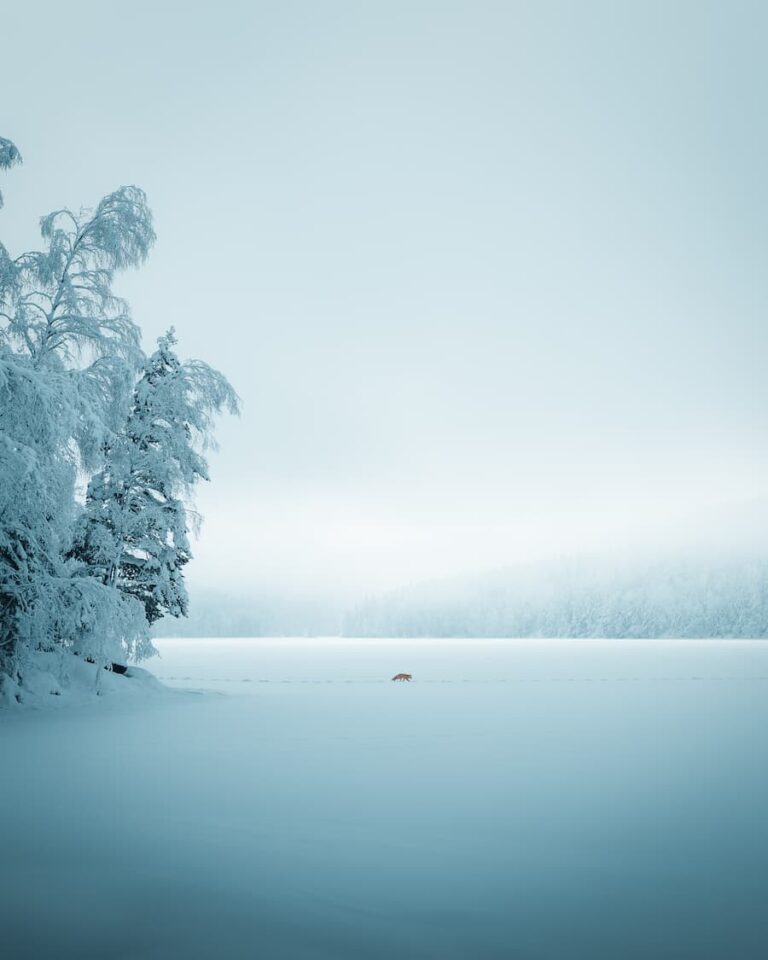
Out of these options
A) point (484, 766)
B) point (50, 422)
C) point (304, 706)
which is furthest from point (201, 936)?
point (304, 706)

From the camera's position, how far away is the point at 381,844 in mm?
6211

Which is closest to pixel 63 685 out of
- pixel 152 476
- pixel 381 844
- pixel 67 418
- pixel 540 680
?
pixel 152 476

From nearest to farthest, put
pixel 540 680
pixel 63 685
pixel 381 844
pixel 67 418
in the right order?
1. pixel 381 844
2. pixel 67 418
3. pixel 63 685
4. pixel 540 680

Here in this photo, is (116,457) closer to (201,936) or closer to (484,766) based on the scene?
(484,766)

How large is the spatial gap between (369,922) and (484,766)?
20.0 feet

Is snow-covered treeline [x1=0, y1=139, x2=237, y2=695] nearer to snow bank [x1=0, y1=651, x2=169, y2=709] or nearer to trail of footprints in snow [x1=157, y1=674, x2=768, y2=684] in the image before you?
snow bank [x1=0, y1=651, x2=169, y2=709]

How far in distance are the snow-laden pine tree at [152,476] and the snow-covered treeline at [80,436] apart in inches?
1.8

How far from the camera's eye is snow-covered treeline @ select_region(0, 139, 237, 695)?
11.1 metres

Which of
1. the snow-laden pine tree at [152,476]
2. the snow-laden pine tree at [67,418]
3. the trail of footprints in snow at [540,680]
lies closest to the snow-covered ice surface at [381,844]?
the snow-laden pine tree at [67,418]

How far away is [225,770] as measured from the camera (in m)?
9.65

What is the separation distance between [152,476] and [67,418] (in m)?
10.0

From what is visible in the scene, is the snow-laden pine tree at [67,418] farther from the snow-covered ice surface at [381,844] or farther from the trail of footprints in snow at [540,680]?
the trail of footprints in snow at [540,680]

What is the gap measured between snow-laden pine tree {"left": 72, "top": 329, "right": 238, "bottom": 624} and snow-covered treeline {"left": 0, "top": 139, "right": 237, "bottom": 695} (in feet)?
0.15

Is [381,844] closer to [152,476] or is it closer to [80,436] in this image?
[80,436]
